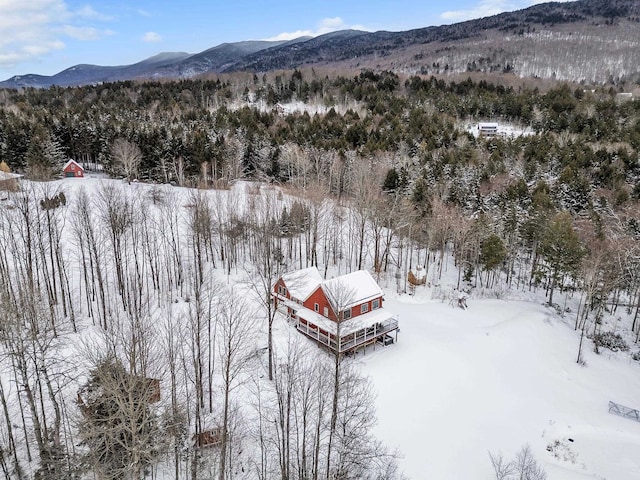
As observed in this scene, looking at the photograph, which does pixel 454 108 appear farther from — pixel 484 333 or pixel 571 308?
pixel 484 333

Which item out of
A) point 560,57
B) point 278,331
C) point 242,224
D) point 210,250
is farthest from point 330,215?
point 560,57

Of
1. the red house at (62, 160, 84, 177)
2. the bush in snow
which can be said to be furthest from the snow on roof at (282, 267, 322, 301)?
the red house at (62, 160, 84, 177)

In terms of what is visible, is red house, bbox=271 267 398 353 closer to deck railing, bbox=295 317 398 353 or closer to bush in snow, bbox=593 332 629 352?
deck railing, bbox=295 317 398 353

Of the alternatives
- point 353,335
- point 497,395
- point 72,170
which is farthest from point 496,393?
point 72,170

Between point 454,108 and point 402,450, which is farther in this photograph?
point 454,108

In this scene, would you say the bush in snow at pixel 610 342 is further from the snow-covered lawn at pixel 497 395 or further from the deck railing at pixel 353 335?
the deck railing at pixel 353 335

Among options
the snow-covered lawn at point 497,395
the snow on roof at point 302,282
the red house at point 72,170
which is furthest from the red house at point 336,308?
the red house at point 72,170
